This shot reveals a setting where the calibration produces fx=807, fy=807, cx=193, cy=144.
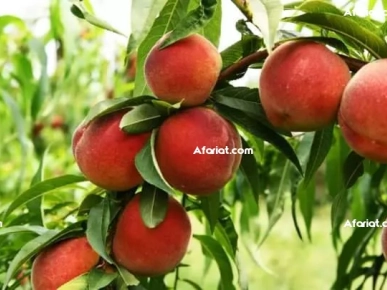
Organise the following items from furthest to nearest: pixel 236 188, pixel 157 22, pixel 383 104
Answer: pixel 236 188
pixel 157 22
pixel 383 104

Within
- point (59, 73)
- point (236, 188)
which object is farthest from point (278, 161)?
point (59, 73)

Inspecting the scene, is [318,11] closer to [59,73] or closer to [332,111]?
[332,111]

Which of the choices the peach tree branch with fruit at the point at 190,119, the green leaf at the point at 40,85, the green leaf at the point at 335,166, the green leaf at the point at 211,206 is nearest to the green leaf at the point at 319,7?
the peach tree branch with fruit at the point at 190,119

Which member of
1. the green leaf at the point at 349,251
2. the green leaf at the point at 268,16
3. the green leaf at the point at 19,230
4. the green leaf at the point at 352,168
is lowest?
the green leaf at the point at 349,251

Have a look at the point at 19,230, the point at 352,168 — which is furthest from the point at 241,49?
the point at 19,230

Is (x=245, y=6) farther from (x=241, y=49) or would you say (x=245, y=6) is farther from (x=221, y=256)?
(x=221, y=256)

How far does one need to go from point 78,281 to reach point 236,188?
0.57 metres

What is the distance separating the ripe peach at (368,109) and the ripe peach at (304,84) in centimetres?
1

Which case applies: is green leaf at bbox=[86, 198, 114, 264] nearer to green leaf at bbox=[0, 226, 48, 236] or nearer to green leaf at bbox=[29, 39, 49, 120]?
green leaf at bbox=[0, 226, 48, 236]

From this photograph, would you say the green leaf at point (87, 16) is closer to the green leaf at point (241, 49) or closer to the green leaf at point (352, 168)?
the green leaf at point (241, 49)

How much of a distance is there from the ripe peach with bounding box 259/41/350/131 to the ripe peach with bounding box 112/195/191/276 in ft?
0.38

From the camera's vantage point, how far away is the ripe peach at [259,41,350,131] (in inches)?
21.6

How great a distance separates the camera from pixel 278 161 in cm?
100

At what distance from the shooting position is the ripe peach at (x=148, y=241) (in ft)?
1.99
